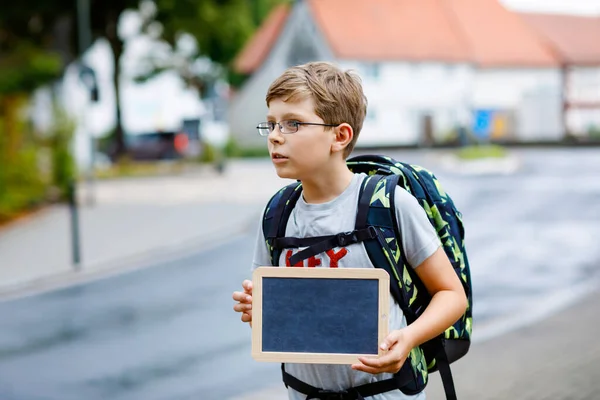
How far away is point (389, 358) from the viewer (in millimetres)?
2441

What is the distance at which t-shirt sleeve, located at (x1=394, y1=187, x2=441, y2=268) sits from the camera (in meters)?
2.65

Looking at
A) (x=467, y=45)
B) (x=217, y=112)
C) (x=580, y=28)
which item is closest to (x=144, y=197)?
(x=217, y=112)

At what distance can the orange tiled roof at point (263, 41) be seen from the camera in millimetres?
62406

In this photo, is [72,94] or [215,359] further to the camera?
[72,94]

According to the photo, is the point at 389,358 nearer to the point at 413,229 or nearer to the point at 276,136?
the point at 413,229

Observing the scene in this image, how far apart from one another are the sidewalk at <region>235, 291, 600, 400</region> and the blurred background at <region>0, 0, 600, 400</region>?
80 mm

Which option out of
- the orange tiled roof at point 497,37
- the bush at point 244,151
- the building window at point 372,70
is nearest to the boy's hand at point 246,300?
the bush at point 244,151

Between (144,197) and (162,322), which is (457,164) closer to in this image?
(144,197)

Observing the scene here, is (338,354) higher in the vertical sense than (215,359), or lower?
higher

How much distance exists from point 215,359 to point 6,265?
6835mm

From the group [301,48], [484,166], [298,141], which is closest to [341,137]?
[298,141]

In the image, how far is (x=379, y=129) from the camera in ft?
203

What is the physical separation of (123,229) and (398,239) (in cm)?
1541

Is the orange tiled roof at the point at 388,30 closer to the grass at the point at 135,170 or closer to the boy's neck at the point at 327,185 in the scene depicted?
the grass at the point at 135,170
